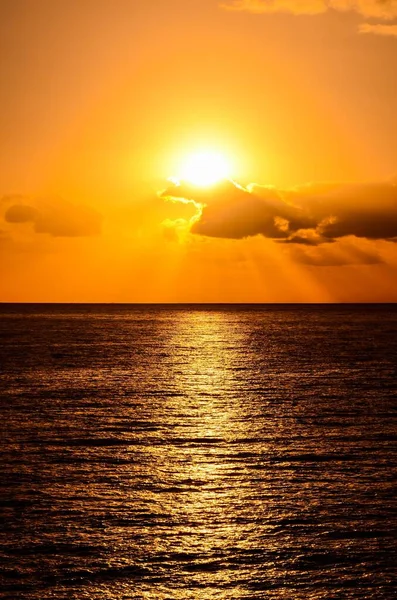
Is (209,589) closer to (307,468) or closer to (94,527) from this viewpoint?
(94,527)

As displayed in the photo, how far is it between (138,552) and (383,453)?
714 inches

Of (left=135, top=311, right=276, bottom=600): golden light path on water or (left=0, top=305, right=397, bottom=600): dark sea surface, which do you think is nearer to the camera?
(left=0, top=305, right=397, bottom=600): dark sea surface

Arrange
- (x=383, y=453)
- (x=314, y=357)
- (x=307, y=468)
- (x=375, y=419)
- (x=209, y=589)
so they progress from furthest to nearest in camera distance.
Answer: (x=314, y=357) → (x=375, y=419) → (x=383, y=453) → (x=307, y=468) → (x=209, y=589)

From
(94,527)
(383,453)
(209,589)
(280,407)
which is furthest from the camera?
(280,407)

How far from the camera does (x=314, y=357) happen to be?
345 ft

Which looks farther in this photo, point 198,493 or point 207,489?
point 207,489

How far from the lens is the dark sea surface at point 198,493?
2125 centimetres

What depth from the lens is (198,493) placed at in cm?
2980

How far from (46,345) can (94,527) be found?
10249 centimetres

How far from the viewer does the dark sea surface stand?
69.7 feet

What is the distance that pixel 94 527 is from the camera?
25.5 m

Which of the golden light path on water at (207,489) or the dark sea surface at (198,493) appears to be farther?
the golden light path on water at (207,489)

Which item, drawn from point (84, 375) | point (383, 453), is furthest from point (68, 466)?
point (84, 375)

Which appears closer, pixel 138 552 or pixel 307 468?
pixel 138 552
